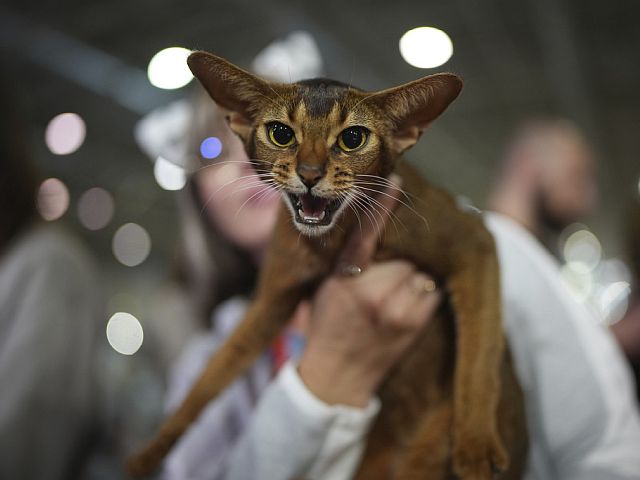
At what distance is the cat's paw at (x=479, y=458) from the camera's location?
0.62 metres

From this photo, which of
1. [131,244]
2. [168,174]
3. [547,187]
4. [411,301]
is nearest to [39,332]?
[131,244]

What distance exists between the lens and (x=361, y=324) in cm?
80

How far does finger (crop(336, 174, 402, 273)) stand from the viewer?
566mm

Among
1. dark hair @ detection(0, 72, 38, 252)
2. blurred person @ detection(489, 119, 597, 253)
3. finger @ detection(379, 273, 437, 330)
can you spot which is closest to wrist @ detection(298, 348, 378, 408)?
finger @ detection(379, 273, 437, 330)

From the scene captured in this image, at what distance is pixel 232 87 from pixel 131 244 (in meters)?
0.88

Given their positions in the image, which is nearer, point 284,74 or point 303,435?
point 284,74

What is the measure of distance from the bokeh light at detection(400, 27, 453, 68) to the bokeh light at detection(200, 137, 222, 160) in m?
0.24

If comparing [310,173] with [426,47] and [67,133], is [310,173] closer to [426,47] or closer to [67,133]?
[426,47]

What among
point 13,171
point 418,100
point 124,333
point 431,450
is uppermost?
point 418,100

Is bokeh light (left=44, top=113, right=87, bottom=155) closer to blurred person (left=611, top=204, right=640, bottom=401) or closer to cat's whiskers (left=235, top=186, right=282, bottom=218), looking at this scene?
cat's whiskers (left=235, top=186, right=282, bottom=218)

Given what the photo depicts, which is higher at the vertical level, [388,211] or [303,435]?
[388,211]

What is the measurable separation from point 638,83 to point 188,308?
141 cm

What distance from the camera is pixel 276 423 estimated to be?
757 mm

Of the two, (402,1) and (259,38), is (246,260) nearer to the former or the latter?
(259,38)
